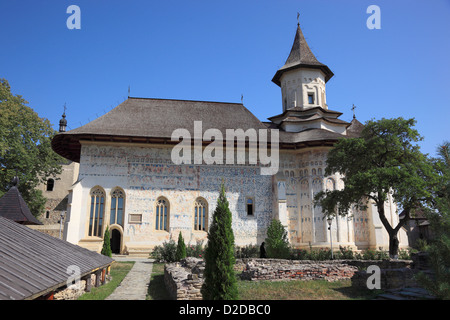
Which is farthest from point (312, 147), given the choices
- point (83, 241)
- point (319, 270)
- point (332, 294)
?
point (83, 241)

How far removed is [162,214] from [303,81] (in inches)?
602

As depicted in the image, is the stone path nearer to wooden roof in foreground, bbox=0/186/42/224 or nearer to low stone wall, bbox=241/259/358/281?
low stone wall, bbox=241/259/358/281

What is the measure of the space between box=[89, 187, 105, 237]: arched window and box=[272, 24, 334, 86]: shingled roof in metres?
17.0

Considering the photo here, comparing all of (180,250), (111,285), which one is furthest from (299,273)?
(180,250)

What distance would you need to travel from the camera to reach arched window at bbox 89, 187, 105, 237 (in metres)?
19.1

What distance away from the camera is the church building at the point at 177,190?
1922 cm

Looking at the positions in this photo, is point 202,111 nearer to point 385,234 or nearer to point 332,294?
point 385,234

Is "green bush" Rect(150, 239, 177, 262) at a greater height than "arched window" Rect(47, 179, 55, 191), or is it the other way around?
"arched window" Rect(47, 179, 55, 191)

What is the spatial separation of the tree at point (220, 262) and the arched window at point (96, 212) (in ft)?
46.4

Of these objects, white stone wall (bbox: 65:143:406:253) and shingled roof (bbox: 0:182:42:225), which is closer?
shingled roof (bbox: 0:182:42:225)

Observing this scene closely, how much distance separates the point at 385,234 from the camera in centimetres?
2061

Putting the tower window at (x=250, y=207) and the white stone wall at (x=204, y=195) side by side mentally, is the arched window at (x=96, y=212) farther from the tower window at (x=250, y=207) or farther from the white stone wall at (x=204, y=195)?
the tower window at (x=250, y=207)

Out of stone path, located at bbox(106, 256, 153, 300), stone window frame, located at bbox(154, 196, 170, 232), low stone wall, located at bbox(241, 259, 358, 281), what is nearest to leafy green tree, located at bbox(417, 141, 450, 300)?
low stone wall, located at bbox(241, 259, 358, 281)
